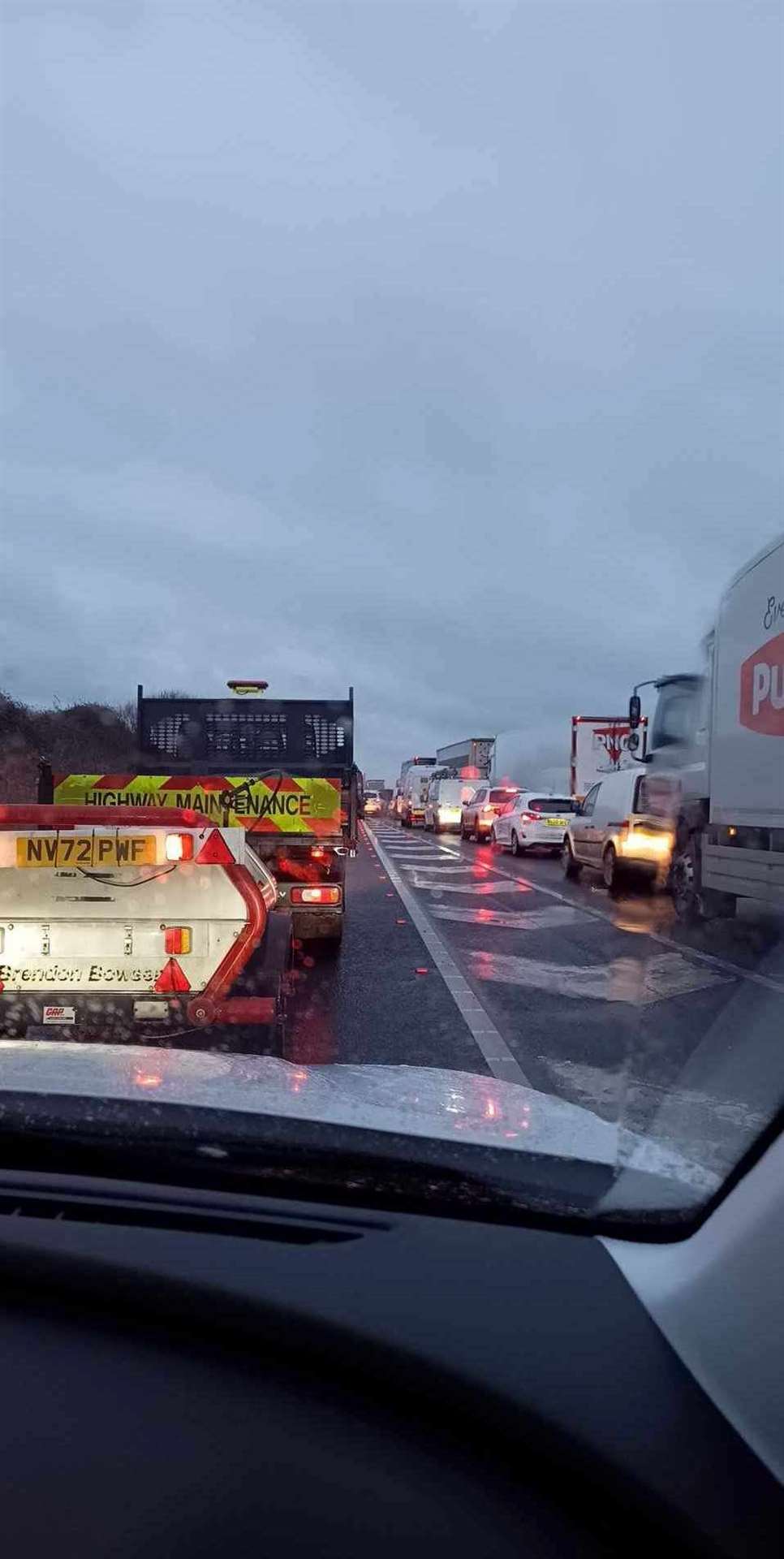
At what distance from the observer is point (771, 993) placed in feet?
7.68

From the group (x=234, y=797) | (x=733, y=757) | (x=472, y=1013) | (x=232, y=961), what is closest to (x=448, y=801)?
Result: (x=733, y=757)

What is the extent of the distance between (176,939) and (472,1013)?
10.6ft

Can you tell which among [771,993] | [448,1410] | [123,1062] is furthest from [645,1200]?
[123,1062]

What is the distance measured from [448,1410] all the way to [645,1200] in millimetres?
447

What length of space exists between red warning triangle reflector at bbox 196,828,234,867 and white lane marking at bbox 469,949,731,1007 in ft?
13.5

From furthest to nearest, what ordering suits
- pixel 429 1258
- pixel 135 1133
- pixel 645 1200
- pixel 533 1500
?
pixel 135 1133
pixel 645 1200
pixel 429 1258
pixel 533 1500

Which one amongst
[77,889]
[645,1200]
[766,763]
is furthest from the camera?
[766,763]

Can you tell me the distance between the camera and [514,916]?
15164 millimetres

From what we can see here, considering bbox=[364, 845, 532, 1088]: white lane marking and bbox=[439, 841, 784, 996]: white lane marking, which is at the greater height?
bbox=[439, 841, 784, 996]: white lane marking

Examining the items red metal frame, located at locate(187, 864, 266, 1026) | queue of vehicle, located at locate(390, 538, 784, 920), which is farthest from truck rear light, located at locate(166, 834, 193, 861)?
queue of vehicle, located at locate(390, 538, 784, 920)

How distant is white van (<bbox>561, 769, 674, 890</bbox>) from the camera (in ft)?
54.5

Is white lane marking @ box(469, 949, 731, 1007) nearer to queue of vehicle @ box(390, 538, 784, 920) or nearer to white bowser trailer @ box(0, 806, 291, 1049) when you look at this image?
queue of vehicle @ box(390, 538, 784, 920)

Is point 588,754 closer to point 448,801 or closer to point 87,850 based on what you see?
point 448,801

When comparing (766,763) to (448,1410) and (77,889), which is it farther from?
(448,1410)
